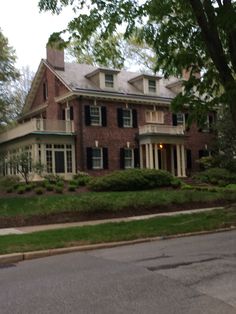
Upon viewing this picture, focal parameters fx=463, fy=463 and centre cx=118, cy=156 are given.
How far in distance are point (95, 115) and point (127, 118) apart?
114 inches

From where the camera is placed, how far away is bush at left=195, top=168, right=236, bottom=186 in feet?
101

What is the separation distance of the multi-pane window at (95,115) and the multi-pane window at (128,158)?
308 cm

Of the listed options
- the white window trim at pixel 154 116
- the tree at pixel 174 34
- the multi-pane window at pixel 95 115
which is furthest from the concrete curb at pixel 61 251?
the white window trim at pixel 154 116

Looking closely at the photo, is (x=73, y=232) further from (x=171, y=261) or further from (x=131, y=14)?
(x=131, y=14)

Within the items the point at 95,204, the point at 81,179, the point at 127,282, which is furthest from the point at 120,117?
the point at 127,282

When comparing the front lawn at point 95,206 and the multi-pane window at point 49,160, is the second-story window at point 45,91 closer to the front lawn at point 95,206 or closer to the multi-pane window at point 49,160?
the multi-pane window at point 49,160

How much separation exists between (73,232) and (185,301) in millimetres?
7252

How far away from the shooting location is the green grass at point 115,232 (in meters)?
11.2

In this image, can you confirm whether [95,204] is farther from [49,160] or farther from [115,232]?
[49,160]

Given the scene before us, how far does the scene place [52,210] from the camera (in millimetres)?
16578

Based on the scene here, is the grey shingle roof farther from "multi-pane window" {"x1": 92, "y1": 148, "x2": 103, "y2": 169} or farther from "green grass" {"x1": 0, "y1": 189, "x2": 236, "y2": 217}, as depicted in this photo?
"green grass" {"x1": 0, "y1": 189, "x2": 236, "y2": 217}

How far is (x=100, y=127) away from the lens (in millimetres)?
33438

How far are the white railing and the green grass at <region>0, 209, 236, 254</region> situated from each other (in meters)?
18.2

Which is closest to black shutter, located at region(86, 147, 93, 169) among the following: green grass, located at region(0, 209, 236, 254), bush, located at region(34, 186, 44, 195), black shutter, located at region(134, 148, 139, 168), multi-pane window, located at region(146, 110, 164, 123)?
black shutter, located at region(134, 148, 139, 168)
